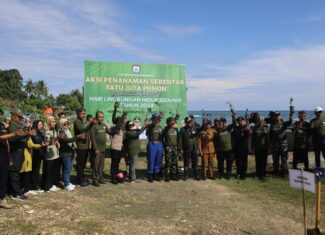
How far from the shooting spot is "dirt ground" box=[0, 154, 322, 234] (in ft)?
15.4

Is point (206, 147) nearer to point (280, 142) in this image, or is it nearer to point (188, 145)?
point (188, 145)

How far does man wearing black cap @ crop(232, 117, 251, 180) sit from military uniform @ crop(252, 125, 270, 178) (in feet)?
0.91

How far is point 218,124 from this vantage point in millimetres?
8961

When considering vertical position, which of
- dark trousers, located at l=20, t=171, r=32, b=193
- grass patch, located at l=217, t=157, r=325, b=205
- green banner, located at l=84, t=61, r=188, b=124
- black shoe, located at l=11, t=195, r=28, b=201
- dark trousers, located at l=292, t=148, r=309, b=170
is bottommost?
grass patch, located at l=217, t=157, r=325, b=205

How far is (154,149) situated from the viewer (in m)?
8.26

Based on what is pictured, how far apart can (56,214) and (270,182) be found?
234 inches

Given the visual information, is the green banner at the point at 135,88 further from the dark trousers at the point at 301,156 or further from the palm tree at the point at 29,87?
the palm tree at the point at 29,87

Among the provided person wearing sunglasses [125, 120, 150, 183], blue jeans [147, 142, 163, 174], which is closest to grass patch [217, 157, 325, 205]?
blue jeans [147, 142, 163, 174]

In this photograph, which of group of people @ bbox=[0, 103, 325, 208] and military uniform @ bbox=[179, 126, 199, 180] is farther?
military uniform @ bbox=[179, 126, 199, 180]

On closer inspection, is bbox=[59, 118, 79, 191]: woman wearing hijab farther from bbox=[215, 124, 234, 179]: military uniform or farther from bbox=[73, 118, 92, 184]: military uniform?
bbox=[215, 124, 234, 179]: military uniform

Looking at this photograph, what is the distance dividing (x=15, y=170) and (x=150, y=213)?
2.91 meters

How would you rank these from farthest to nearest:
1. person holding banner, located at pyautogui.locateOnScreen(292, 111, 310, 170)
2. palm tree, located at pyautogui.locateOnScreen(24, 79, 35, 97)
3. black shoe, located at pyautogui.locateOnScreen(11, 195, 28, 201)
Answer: palm tree, located at pyautogui.locateOnScreen(24, 79, 35, 97), person holding banner, located at pyautogui.locateOnScreen(292, 111, 310, 170), black shoe, located at pyautogui.locateOnScreen(11, 195, 28, 201)

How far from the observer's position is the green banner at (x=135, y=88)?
11.9m

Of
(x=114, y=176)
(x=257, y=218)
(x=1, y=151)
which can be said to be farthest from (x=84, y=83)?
(x=257, y=218)
